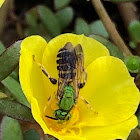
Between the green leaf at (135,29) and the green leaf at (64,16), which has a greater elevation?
the green leaf at (64,16)

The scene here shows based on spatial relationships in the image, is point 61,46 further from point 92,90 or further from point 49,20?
point 49,20

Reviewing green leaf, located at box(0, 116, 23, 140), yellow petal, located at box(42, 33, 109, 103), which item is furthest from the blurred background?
yellow petal, located at box(42, 33, 109, 103)

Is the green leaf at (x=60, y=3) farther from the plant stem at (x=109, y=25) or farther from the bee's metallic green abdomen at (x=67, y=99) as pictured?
the bee's metallic green abdomen at (x=67, y=99)

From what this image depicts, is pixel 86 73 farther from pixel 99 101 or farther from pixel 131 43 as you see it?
pixel 131 43

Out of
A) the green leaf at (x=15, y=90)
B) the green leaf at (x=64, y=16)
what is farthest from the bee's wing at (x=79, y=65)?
the green leaf at (x=64, y=16)

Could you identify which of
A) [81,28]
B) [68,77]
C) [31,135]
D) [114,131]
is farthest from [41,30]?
[114,131]

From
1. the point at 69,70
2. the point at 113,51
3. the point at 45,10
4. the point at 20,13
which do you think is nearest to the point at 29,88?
the point at 69,70

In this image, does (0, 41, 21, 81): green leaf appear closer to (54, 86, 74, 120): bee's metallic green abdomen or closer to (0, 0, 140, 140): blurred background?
(0, 0, 140, 140): blurred background

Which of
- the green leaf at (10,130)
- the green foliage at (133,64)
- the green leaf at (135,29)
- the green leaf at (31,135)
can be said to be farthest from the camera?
the green leaf at (135,29)
